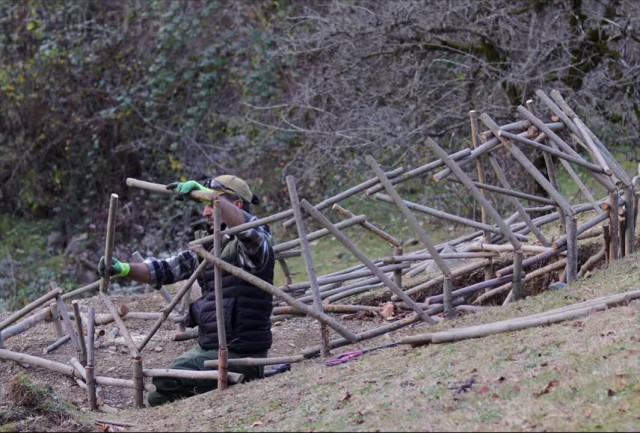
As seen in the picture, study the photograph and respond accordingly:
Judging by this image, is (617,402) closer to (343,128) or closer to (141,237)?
(343,128)

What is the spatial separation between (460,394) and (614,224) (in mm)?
3686

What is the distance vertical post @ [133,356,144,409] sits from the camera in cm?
623

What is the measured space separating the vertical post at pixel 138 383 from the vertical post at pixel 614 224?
409 cm

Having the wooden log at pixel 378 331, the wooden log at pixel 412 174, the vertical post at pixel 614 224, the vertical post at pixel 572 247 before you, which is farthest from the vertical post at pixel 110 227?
the vertical post at pixel 614 224

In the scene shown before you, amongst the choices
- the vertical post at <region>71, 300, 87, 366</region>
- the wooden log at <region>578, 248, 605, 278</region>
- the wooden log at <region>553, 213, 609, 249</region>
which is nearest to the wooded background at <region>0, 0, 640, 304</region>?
the wooden log at <region>578, 248, 605, 278</region>

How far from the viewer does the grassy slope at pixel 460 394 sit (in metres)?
4.34

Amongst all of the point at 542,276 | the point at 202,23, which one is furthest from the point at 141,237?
the point at 542,276

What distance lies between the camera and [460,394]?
471cm

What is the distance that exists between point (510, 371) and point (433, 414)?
72cm

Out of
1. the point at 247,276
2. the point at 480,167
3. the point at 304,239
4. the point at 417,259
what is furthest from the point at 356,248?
the point at 480,167

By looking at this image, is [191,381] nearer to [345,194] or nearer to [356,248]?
[356,248]

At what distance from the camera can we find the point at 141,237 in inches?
680

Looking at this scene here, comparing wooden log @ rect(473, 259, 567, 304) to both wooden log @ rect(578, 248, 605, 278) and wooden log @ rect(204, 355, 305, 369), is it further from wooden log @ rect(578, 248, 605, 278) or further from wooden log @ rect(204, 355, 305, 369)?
wooden log @ rect(204, 355, 305, 369)

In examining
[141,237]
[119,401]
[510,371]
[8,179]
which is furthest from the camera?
[8,179]
